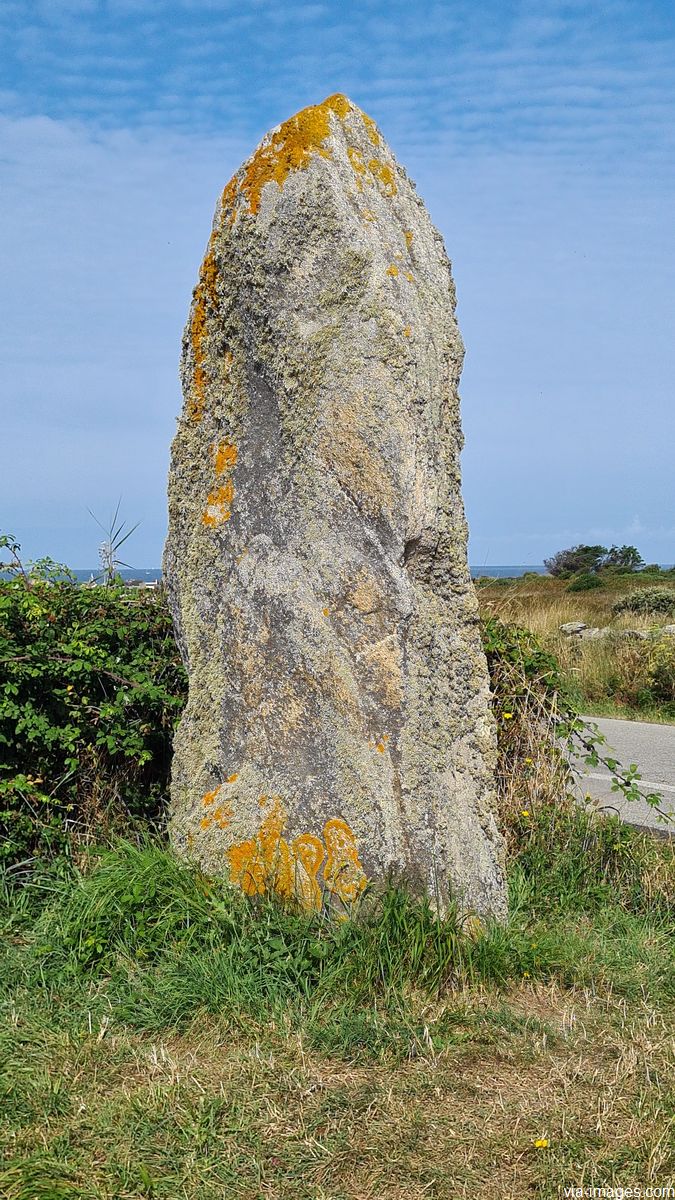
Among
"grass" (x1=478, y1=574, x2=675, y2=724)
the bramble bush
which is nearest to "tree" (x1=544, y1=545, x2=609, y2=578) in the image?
"grass" (x1=478, y1=574, x2=675, y2=724)

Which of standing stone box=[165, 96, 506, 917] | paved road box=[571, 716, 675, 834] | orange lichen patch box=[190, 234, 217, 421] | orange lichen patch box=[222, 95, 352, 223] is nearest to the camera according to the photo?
standing stone box=[165, 96, 506, 917]

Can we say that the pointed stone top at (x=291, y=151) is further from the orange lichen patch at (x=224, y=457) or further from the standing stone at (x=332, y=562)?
the orange lichen patch at (x=224, y=457)

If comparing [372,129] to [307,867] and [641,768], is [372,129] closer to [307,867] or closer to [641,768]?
[307,867]

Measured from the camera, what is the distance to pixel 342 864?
409cm

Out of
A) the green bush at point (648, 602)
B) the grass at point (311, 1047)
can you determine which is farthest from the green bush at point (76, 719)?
the green bush at point (648, 602)

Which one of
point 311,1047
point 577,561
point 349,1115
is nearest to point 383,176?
point 311,1047

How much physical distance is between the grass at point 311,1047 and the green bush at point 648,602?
1720 centimetres

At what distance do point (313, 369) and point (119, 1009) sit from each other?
256cm

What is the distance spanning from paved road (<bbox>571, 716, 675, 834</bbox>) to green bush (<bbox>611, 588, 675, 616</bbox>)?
365 inches

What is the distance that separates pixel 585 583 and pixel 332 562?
29673 millimetres

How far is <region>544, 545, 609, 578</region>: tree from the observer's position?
Answer: 38688 millimetres

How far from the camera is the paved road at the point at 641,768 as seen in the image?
762cm

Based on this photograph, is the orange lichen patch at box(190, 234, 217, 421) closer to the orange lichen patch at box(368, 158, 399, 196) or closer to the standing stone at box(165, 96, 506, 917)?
the standing stone at box(165, 96, 506, 917)

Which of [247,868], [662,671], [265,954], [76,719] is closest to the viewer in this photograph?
[265,954]
